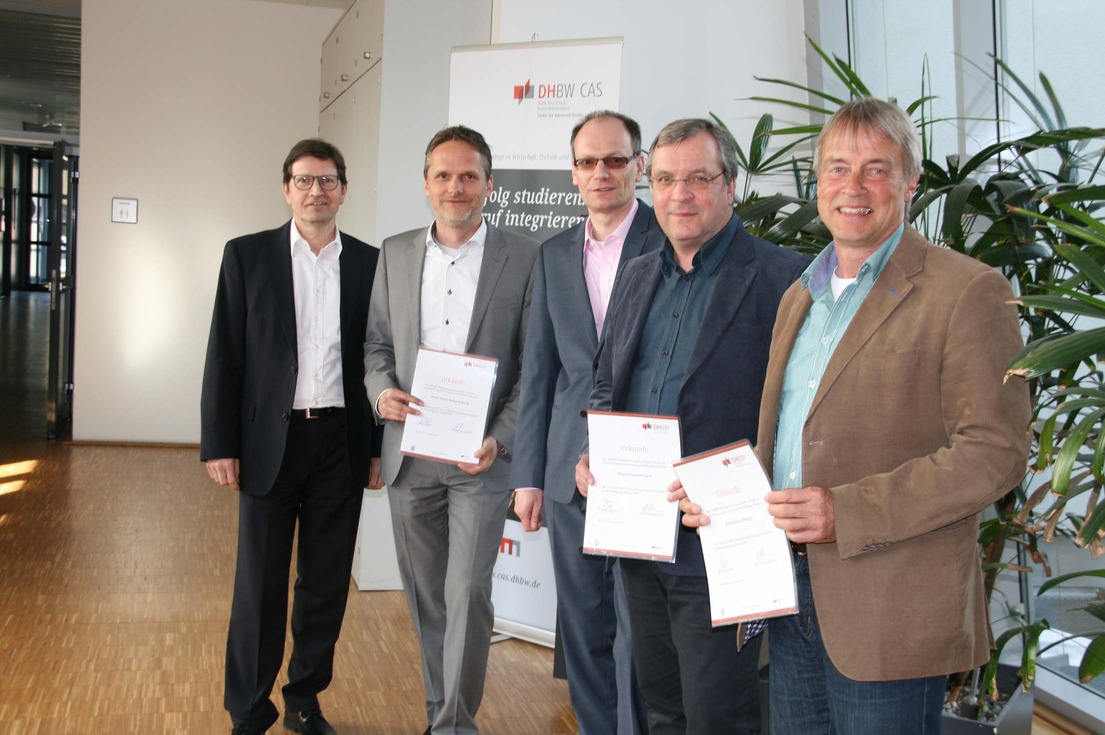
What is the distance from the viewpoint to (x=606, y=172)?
2891 mm

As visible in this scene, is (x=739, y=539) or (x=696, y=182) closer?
(x=739, y=539)

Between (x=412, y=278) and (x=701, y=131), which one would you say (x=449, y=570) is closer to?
(x=412, y=278)

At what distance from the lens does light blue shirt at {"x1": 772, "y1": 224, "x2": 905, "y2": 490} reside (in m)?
1.82

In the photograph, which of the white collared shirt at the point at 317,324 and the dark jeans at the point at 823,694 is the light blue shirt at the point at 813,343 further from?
the white collared shirt at the point at 317,324

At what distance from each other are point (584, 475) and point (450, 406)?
855 millimetres

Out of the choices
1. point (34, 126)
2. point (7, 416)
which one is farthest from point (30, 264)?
point (7, 416)

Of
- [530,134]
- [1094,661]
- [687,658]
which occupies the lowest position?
[687,658]

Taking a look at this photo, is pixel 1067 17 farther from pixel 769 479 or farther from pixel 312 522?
pixel 312 522

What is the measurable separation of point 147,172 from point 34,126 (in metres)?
14.3

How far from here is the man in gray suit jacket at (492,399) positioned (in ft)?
10.3

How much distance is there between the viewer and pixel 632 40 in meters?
4.79

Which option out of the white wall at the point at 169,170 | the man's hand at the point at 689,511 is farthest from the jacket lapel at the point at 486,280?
the white wall at the point at 169,170

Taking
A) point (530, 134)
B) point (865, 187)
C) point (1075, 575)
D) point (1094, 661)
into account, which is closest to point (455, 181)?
point (530, 134)

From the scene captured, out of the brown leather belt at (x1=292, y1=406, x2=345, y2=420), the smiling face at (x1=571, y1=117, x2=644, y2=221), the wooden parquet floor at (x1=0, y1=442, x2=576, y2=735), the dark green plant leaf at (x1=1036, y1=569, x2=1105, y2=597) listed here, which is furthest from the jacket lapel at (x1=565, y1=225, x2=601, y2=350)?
the wooden parquet floor at (x1=0, y1=442, x2=576, y2=735)
